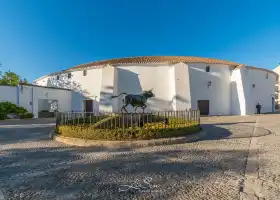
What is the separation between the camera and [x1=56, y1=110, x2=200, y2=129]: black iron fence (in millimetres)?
7325

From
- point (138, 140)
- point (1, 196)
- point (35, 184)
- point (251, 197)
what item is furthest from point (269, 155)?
point (1, 196)

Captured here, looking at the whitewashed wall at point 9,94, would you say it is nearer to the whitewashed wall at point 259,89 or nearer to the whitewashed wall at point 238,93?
the whitewashed wall at point 238,93

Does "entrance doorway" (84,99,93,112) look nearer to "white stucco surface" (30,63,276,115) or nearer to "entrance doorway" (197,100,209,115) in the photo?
"white stucco surface" (30,63,276,115)

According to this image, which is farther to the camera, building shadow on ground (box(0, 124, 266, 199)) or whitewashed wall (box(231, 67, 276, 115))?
whitewashed wall (box(231, 67, 276, 115))

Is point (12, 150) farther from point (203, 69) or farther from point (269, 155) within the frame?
point (203, 69)

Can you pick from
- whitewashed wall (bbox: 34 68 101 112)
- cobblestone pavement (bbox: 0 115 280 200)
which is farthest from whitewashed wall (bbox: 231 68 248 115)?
cobblestone pavement (bbox: 0 115 280 200)

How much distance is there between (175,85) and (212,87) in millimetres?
5255

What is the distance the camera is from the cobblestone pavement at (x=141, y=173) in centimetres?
300

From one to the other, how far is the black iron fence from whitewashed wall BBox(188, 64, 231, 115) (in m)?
15.1

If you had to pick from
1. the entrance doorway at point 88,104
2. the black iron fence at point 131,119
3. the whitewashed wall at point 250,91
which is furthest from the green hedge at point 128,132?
the whitewashed wall at point 250,91

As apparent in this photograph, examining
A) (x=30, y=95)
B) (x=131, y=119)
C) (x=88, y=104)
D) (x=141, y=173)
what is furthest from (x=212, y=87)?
(x=141, y=173)

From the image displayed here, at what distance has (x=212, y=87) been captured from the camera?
77.3 feet

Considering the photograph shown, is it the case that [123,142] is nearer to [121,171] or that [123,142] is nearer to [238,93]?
[121,171]

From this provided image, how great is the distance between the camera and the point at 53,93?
76.1 feet
